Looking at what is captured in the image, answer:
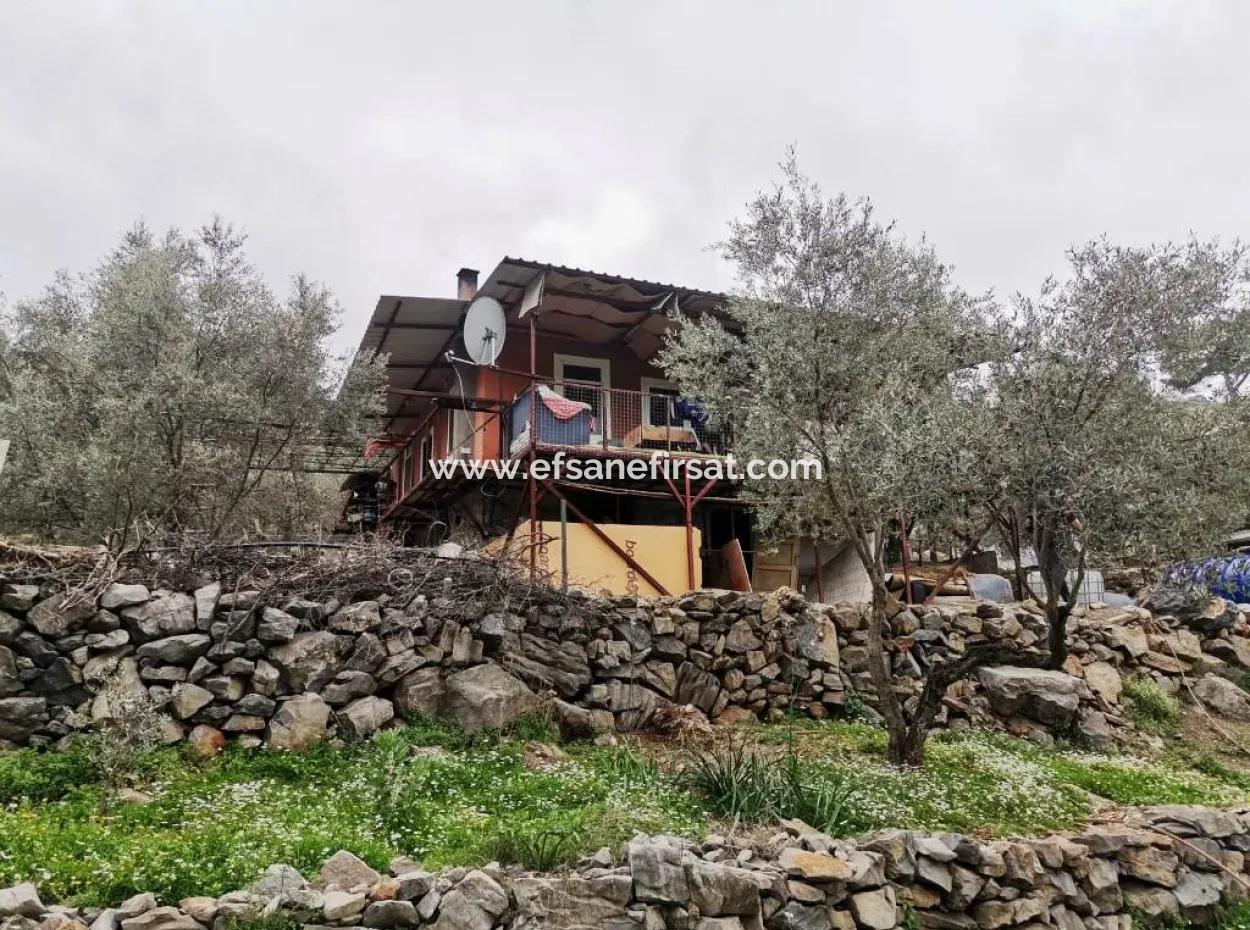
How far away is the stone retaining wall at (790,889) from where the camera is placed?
448 centimetres

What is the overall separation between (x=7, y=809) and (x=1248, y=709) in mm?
14175

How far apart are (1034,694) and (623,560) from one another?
6.39m

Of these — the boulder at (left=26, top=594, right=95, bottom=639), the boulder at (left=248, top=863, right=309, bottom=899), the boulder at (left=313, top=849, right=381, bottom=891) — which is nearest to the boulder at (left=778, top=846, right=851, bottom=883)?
the boulder at (left=313, top=849, right=381, bottom=891)

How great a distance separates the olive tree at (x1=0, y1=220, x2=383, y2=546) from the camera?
10.7m

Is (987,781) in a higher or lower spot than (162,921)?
lower

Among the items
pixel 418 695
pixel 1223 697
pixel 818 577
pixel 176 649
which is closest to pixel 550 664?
pixel 418 695

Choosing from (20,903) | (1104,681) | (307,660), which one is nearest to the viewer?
(20,903)

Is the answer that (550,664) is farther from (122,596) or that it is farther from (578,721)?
(122,596)

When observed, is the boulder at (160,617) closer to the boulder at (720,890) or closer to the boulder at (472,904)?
the boulder at (472,904)

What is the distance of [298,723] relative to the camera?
743 cm

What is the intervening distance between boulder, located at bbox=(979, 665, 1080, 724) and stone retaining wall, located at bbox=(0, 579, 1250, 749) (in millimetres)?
18

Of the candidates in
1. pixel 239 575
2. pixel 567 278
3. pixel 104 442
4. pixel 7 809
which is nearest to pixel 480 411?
pixel 567 278

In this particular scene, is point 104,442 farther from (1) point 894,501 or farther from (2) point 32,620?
(1) point 894,501

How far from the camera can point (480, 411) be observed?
16547 millimetres
